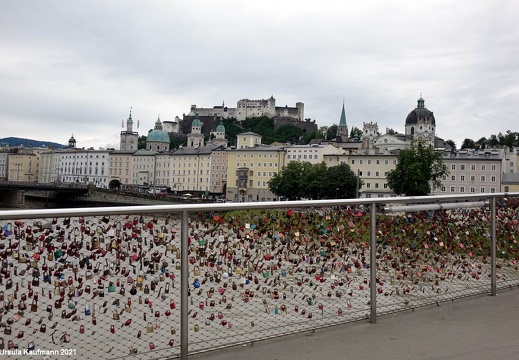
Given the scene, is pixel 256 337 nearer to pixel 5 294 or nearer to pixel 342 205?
pixel 342 205

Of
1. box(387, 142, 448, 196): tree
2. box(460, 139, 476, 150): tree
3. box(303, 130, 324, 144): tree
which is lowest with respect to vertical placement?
box(387, 142, 448, 196): tree

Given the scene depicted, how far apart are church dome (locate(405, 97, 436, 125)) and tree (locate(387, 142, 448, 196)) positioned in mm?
67113

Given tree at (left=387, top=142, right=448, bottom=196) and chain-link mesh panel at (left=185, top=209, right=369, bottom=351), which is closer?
chain-link mesh panel at (left=185, top=209, right=369, bottom=351)

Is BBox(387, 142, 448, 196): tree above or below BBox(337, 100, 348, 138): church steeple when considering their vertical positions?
below

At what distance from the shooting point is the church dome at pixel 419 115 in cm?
12988

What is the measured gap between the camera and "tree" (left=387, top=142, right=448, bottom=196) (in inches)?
2442

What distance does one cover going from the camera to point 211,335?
346 centimetres

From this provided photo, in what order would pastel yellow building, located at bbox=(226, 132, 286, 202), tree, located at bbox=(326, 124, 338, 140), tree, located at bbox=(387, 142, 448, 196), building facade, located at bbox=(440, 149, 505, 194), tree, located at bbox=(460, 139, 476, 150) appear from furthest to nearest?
1. tree, located at bbox=(326, 124, 338, 140)
2. tree, located at bbox=(460, 139, 476, 150)
3. pastel yellow building, located at bbox=(226, 132, 286, 202)
4. building facade, located at bbox=(440, 149, 505, 194)
5. tree, located at bbox=(387, 142, 448, 196)

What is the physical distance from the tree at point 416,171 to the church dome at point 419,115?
220ft

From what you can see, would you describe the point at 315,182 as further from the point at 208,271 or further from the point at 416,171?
the point at 208,271

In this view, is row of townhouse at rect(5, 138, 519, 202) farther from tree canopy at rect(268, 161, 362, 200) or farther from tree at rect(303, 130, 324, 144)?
tree at rect(303, 130, 324, 144)

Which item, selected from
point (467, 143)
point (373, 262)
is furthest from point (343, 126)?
point (373, 262)

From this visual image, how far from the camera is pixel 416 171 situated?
6178 cm

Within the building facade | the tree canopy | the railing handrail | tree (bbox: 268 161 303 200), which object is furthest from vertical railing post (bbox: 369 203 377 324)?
tree (bbox: 268 161 303 200)
